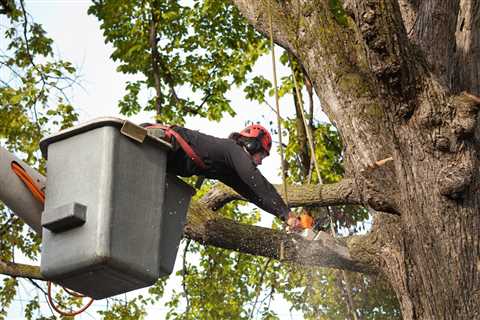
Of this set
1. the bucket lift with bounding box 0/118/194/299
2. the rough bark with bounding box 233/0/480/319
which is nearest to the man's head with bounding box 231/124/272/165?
the rough bark with bounding box 233/0/480/319

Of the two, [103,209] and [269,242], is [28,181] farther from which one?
[269,242]

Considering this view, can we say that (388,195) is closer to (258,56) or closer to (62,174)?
(62,174)

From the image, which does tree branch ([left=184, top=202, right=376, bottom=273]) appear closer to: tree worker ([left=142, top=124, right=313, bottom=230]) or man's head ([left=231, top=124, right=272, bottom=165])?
tree worker ([left=142, top=124, right=313, bottom=230])

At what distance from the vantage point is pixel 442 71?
4.86 metres

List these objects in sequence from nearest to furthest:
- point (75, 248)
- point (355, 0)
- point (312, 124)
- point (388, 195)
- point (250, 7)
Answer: point (75, 248) → point (355, 0) → point (388, 195) → point (250, 7) → point (312, 124)

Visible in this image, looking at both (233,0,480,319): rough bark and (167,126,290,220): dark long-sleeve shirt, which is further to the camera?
(167,126,290,220): dark long-sleeve shirt

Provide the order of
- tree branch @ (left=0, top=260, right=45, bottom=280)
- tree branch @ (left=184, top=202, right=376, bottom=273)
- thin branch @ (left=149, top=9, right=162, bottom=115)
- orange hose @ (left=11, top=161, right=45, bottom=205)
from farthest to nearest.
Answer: thin branch @ (left=149, top=9, right=162, bottom=115)
tree branch @ (left=0, top=260, right=45, bottom=280)
tree branch @ (left=184, top=202, right=376, bottom=273)
orange hose @ (left=11, top=161, right=45, bottom=205)

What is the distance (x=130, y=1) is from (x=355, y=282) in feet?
13.5

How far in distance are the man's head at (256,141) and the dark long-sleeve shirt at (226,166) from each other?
109mm

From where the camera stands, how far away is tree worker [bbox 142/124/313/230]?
5414mm

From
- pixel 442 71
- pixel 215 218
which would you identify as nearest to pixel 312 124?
pixel 215 218

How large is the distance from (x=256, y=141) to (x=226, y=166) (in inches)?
9.7

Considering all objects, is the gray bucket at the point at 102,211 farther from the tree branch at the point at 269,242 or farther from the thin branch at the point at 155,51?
the thin branch at the point at 155,51

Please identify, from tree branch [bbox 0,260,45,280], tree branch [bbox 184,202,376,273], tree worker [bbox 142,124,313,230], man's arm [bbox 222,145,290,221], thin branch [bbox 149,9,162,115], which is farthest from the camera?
thin branch [bbox 149,9,162,115]
